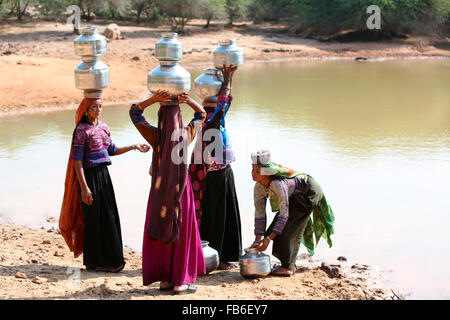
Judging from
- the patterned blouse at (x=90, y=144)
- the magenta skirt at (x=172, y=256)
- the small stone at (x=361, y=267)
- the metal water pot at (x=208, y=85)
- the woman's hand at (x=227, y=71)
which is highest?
the woman's hand at (x=227, y=71)

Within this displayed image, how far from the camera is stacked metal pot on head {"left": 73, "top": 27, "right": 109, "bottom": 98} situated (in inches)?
174

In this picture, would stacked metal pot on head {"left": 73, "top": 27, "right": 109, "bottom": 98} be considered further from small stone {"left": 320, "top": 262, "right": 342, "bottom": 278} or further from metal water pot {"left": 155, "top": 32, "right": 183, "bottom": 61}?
small stone {"left": 320, "top": 262, "right": 342, "bottom": 278}


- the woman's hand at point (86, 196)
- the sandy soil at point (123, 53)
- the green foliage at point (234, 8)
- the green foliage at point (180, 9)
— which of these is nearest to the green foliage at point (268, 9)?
the sandy soil at point (123, 53)

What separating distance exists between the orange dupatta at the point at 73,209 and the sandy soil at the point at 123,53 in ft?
28.1

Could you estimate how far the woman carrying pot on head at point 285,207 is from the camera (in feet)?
14.1

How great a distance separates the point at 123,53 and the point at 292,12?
13101 mm

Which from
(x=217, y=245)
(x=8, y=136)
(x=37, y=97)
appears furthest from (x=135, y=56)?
(x=217, y=245)

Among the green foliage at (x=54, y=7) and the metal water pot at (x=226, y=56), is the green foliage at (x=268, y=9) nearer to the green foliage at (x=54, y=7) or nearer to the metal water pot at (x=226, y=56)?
the green foliage at (x=54, y=7)

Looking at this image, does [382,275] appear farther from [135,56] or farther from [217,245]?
[135,56]

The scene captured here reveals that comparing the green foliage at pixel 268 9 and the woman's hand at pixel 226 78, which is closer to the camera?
the woman's hand at pixel 226 78

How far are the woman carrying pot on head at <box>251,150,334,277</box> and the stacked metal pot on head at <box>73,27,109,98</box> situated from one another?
123 centimetres

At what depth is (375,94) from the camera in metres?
15.4

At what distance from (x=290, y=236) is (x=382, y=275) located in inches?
38.1

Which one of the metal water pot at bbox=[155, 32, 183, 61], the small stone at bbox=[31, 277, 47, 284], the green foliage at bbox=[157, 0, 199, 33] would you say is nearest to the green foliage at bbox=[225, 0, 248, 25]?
the green foliage at bbox=[157, 0, 199, 33]
